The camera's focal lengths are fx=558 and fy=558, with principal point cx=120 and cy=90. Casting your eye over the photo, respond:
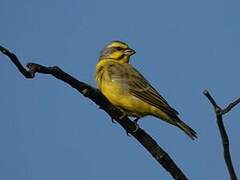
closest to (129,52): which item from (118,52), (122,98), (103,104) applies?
(118,52)

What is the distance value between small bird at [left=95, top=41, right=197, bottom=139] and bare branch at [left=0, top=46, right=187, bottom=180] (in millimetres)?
3644

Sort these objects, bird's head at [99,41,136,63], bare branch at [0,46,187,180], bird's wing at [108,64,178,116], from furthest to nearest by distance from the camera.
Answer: bird's head at [99,41,136,63] → bird's wing at [108,64,178,116] → bare branch at [0,46,187,180]

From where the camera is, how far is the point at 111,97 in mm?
9742

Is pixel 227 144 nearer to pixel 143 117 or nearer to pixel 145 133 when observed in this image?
pixel 145 133

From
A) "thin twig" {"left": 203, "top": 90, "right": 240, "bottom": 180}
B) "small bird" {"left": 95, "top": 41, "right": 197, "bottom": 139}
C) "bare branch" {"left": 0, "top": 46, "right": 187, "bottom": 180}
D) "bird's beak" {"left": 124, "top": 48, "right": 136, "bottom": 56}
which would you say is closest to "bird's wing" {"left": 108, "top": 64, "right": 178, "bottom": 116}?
"small bird" {"left": 95, "top": 41, "right": 197, "bottom": 139}

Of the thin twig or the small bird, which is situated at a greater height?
the small bird

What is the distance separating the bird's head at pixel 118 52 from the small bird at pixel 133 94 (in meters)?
0.98

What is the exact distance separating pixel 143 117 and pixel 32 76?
5.57m

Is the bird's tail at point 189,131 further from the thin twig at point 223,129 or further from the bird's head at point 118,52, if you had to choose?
the thin twig at point 223,129

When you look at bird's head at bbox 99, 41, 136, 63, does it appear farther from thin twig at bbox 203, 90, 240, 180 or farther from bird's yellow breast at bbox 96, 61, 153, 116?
thin twig at bbox 203, 90, 240, 180

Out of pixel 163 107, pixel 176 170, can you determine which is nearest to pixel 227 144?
pixel 176 170

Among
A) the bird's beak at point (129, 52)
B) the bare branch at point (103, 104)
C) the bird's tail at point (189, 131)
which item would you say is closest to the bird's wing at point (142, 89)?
the bird's tail at point (189, 131)

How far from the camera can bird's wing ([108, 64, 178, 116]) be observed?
954 cm

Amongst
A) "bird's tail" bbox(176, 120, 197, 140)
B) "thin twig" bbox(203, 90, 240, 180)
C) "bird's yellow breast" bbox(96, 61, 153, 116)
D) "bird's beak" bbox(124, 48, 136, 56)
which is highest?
"bird's beak" bbox(124, 48, 136, 56)
